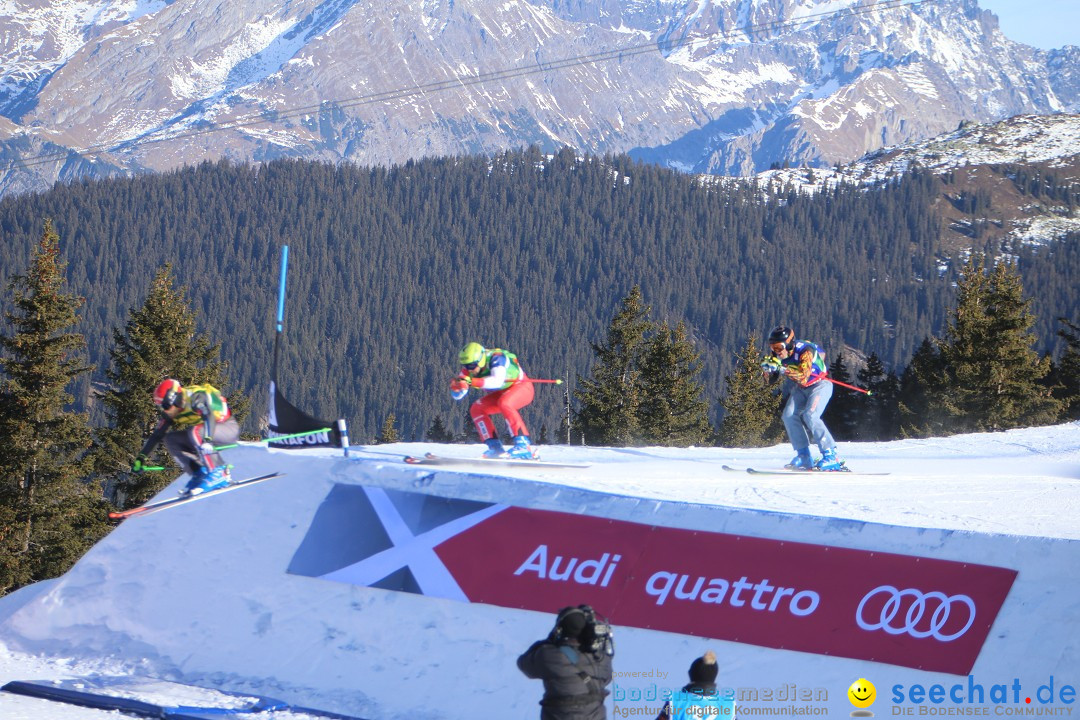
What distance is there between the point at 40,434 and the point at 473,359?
1821 cm

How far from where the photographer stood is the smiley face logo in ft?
31.7

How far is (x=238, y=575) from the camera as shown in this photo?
12.2 meters

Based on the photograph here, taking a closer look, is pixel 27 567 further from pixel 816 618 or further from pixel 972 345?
pixel 972 345

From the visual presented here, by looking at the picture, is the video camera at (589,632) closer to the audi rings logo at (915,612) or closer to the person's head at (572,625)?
the person's head at (572,625)

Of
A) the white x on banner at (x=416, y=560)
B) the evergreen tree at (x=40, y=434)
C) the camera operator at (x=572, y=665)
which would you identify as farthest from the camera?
the evergreen tree at (x=40, y=434)

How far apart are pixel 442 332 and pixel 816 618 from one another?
185940mm

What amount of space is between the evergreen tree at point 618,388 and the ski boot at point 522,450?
30.2 m

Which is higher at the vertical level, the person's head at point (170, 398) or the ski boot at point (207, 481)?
the person's head at point (170, 398)

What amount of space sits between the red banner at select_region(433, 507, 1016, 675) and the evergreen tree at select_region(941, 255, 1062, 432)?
98.5ft

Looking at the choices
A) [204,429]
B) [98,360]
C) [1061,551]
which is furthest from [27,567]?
[98,360]

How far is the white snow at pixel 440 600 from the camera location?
32.0ft

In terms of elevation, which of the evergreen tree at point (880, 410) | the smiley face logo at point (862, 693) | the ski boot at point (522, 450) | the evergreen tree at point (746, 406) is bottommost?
the evergreen tree at point (880, 410)

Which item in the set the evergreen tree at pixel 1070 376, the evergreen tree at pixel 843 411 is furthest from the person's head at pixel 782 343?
the evergreen tree at pixel 843 411

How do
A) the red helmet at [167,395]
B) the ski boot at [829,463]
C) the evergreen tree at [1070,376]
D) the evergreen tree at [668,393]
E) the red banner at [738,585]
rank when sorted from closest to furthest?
the red banner at [738,585]
the red helmet at [167,395]
the ski boot at [829,463]
the evergreen tree at [1070,376]
the evergreen tree at [668,393]
